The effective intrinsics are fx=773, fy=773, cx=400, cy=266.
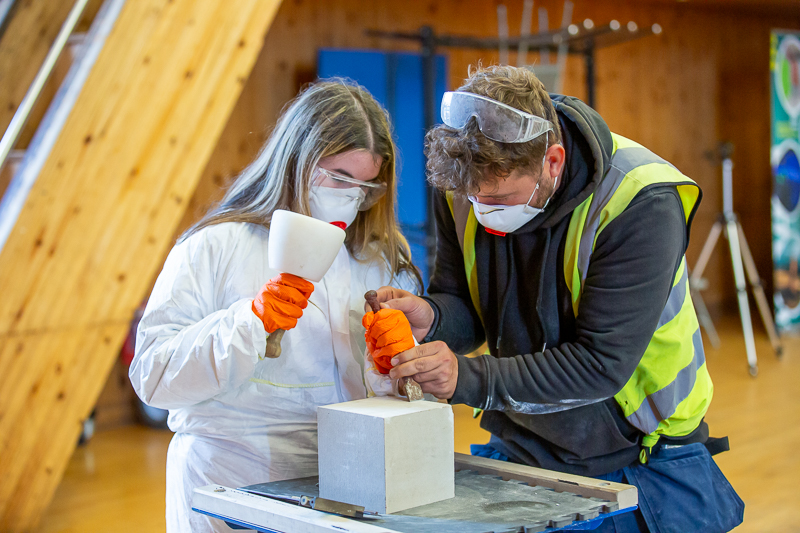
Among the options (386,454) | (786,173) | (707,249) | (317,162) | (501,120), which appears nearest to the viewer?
(386,454)

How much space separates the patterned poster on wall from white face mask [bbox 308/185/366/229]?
19.1ft

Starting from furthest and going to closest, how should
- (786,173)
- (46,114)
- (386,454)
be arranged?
(786,173) < (46,114) < (386,454)

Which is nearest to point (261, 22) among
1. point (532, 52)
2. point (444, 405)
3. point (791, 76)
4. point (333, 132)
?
point (333, 132)

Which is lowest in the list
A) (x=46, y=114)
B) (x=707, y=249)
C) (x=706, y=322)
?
(x=706, y=322)

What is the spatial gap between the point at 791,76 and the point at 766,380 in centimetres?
291

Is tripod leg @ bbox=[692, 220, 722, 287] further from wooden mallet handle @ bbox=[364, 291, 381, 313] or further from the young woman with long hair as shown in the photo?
wooden mallet handle @ bbox=[364, 291, 381, 313]

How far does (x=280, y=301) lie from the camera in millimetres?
1358

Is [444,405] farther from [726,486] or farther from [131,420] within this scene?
[131,420]

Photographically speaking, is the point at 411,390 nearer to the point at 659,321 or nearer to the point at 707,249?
the point at 659,321

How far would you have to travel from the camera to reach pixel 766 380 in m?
5.15

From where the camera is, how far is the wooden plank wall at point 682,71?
18.1ft

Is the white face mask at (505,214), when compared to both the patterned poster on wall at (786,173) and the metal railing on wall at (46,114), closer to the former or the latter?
the metal railing on wall at (46,114)

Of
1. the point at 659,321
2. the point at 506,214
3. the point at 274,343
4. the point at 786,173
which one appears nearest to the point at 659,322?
the point at 659,321

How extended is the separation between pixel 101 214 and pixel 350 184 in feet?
4.97
